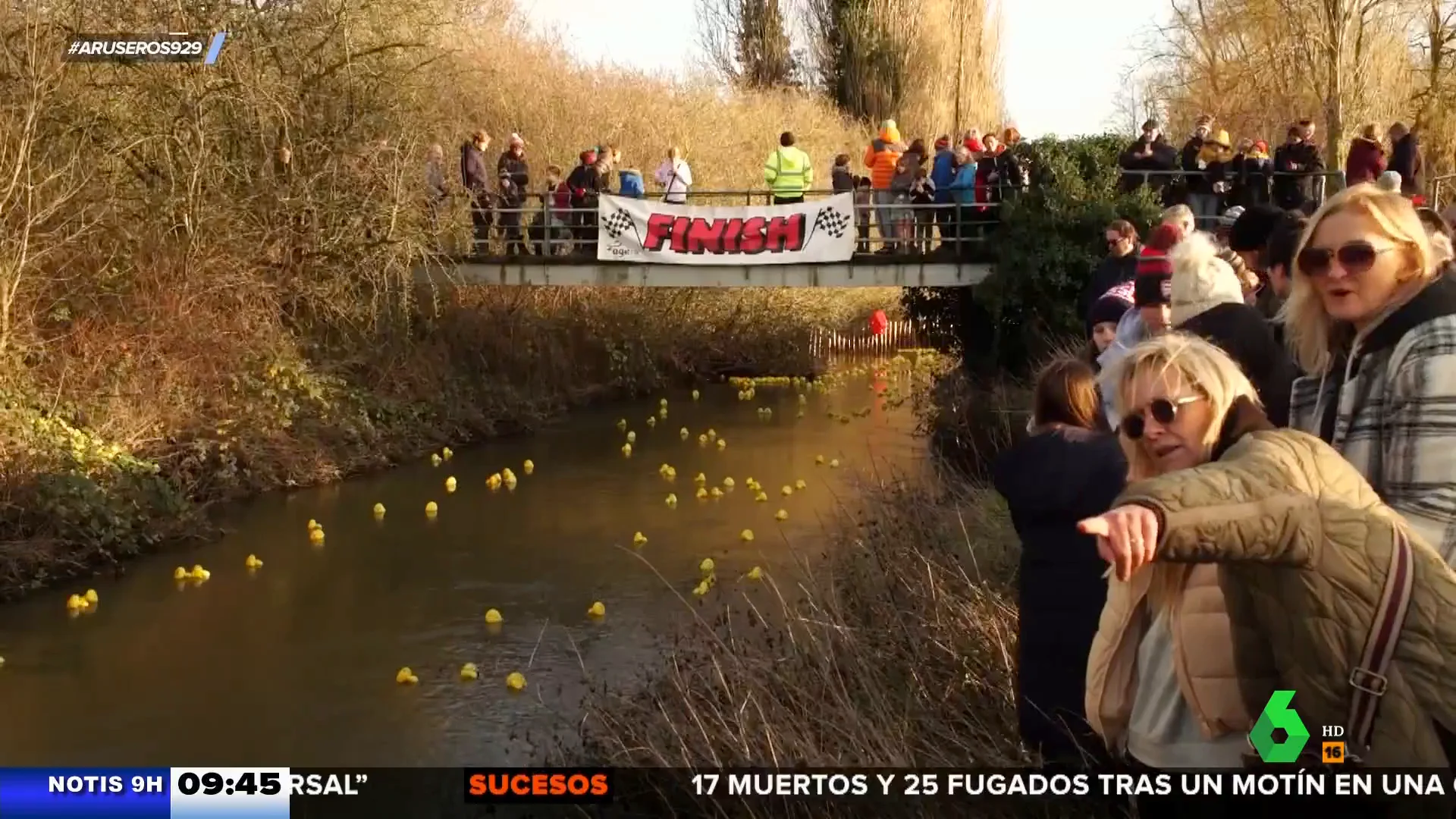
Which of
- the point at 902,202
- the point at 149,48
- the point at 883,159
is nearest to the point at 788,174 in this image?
the point at 883,159

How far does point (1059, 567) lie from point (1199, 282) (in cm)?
142

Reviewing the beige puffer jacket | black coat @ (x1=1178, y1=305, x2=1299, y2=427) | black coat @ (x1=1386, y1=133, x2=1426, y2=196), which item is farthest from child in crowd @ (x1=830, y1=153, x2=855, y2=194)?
the beige puffer jacket

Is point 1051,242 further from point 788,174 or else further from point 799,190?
point 788,174

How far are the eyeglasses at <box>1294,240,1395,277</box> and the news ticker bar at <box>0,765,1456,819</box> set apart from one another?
1189 millimetres

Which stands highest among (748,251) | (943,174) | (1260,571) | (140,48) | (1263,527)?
(140,48)

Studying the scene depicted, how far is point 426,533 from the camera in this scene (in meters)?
14.7

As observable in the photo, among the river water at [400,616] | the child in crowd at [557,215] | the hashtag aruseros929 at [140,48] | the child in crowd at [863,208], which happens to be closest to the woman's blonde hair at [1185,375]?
the river water at [400,616]

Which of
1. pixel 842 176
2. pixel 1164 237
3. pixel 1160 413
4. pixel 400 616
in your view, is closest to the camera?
pixel 1160 413

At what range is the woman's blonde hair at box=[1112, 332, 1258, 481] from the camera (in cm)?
263

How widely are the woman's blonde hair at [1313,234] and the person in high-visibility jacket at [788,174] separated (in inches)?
618

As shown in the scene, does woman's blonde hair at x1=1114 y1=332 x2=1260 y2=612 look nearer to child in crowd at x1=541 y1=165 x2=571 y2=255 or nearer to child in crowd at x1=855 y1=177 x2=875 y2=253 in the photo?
child in crowd at x1=855 y1=177 x2=875 y2=253

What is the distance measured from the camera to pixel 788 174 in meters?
18.8

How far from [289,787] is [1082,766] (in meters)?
3.50

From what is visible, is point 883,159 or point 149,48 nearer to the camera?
point 149,48
